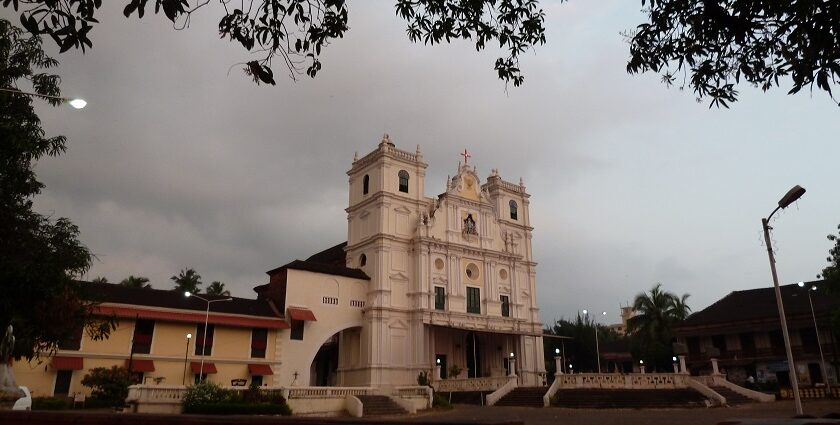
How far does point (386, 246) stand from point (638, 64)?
32585 millimetres

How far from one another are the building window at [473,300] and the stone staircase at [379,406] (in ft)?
47.6

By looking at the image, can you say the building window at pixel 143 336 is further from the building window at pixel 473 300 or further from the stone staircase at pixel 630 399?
the stone staircase at pixel 630 399

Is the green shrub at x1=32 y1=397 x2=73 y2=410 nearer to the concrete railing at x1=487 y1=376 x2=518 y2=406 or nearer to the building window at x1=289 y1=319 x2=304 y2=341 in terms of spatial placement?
the building window at x1=289 y1=319 x2=304 y2=341

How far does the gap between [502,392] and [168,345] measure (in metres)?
18.5

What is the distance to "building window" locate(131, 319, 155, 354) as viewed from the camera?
103 ft

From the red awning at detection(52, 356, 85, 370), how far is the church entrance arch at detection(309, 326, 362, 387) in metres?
12.8

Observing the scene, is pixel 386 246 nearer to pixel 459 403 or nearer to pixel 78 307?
pixel 459 403

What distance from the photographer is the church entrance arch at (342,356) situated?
38.9m

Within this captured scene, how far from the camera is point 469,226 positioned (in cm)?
4412

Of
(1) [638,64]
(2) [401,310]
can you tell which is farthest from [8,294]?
(2) [401,310]

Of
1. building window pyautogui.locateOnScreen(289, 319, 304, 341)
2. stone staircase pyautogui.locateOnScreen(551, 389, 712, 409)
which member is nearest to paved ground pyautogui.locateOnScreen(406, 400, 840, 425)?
stone staircase pyautogui.locateOnScreen(551, 389, 712, 409)

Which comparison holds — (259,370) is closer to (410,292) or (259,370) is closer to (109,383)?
(109,383)

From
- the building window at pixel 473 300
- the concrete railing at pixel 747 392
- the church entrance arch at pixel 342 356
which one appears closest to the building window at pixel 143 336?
the church entrance arch at pixel 342 356

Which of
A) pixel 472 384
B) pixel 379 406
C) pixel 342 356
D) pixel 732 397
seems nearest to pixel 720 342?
pixel 732 397
